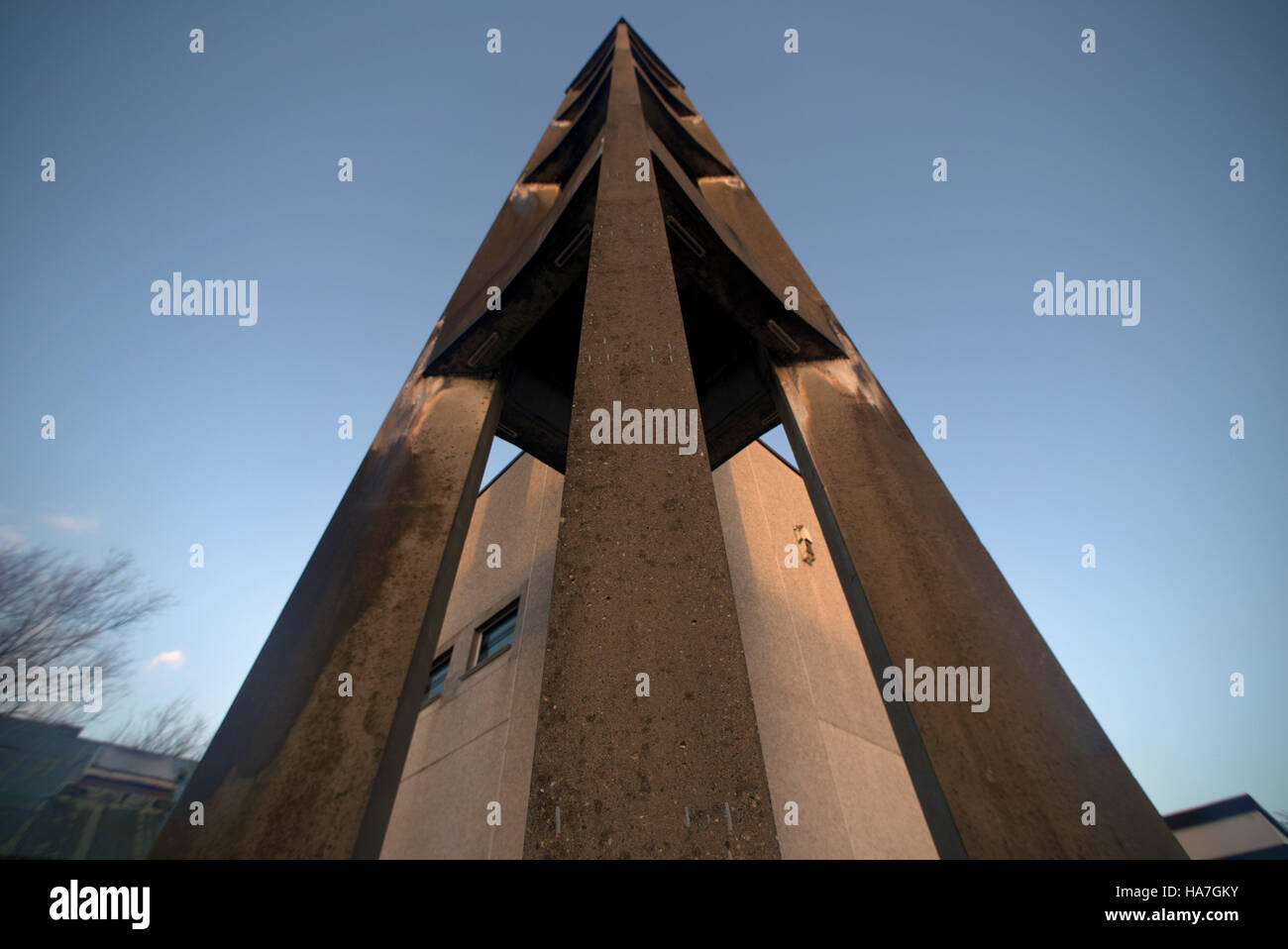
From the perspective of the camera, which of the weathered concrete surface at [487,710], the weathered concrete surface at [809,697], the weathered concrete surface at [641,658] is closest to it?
the weathered concrete surface at [641,658]

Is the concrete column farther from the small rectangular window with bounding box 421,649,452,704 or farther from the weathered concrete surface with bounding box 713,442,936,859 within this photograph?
the small rectangular window with bounding box 421,649,452,704

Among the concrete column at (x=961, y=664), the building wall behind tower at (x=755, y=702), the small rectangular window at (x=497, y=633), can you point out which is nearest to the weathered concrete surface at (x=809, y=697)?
the building wall behind tower at (x=755, y=702)

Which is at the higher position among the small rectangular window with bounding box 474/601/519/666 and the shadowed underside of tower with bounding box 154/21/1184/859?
the shadowed underside of tower with bounding box 154/21/1184/859

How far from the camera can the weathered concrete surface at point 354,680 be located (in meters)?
2.30

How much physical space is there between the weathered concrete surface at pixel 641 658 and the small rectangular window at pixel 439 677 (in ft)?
24.3

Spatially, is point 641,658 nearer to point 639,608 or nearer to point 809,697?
point 639,608

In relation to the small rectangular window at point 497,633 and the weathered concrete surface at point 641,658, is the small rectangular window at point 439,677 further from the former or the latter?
the weathered concrete surface at point 641,658

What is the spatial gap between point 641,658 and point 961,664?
2054mm

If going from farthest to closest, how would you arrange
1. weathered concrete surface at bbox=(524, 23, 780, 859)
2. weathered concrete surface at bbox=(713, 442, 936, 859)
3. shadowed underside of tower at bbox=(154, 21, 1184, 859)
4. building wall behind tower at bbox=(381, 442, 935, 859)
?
building wall behind tower at bbox=(381, 442, 935, 859) < weathered concrete surface at bbox=(713, 442, 936, 859) < shadowed underside of tower at bbox=(154, 21, 1184, 859) < weathered concrete surface at bbox=(524, 23, 780, 859)

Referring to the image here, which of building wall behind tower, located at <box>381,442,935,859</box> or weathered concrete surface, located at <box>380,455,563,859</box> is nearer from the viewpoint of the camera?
building wall behind tower, located at <box>381,442,935,859</box>

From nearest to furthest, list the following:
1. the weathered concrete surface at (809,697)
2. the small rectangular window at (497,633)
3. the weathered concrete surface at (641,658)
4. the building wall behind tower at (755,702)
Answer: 1. the weathered concrete surface at (641,658)
2. the weathered concrete surface at (809,697)
3. the building wall behind tower at (755,702)
4. the small rectangular window at (497,633)

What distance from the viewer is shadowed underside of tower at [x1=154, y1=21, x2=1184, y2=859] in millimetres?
1547

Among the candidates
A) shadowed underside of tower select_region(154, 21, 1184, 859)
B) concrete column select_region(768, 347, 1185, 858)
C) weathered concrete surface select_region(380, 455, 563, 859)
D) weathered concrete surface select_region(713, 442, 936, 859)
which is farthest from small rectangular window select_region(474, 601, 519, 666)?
concrete column select_region(768, 347, 1185, 858)
